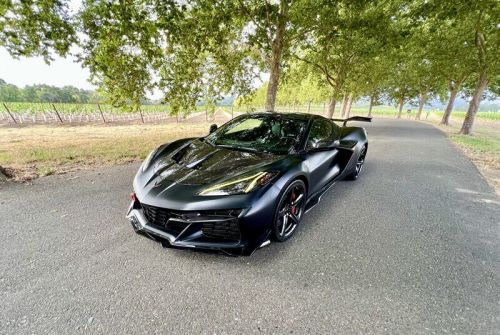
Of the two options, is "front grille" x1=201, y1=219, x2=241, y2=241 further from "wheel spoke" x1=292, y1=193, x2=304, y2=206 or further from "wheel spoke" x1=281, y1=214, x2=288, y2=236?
"wheel spoke" x1=292, y1=193, x2=304, y2=206

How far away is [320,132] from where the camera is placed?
332cm

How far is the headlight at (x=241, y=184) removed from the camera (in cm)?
207

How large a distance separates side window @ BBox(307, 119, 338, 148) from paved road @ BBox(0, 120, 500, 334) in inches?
38.5

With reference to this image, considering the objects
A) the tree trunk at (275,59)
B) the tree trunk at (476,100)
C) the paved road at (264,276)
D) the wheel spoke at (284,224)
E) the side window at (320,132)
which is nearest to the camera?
the paved road at (264,276)

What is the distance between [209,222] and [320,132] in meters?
2.14

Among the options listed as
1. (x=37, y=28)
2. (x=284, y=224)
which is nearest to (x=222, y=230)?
(x=284, y=224)

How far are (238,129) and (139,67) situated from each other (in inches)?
192

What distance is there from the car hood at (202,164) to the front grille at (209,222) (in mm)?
328

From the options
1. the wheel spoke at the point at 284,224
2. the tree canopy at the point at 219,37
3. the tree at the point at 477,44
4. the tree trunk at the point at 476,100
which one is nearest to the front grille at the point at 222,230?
the wheel spoke at the point at 284,224

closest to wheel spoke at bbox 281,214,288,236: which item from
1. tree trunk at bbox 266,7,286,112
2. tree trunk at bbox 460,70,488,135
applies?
tree trunk at bbox 266,7,286,112

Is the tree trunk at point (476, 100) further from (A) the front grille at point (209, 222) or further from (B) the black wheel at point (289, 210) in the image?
(A) the front grille at point (209, 222)

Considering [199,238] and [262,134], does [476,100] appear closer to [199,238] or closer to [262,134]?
[262,134]

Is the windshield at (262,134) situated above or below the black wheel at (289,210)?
above

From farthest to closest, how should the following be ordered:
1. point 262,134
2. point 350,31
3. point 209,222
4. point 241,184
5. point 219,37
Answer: point 350,31 < point 219,37 < point 262,134 < point 241,184 < point 209,222
